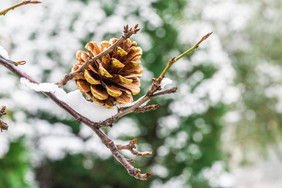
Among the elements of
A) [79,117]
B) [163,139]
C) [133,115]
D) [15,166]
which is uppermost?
[133,115]

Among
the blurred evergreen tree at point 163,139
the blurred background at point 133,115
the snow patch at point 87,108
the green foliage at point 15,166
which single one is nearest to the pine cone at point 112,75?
the snow patch at point 87,108

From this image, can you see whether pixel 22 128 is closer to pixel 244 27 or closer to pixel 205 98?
pixel 205 98

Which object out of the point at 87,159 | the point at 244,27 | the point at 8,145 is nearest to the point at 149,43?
the point at 87,159

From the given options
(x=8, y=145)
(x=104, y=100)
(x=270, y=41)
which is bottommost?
(x=104, y=100)

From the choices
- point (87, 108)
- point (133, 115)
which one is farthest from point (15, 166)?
point (87, 108)

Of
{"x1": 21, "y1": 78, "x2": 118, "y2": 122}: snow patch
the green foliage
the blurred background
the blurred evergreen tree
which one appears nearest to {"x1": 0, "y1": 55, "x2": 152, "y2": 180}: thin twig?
{"x1": 21, "y1": 78, "x2": 118, "y2": 122}: snow patch

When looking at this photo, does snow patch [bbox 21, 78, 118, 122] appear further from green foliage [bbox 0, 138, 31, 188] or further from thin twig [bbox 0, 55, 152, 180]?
green foliage [bbox 0, 138, 31, 188]

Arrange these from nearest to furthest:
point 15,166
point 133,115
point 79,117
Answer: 1. point 79,117
2. point 15,166
3. point 133,115

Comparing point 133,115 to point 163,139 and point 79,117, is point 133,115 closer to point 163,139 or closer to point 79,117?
point 163,139
